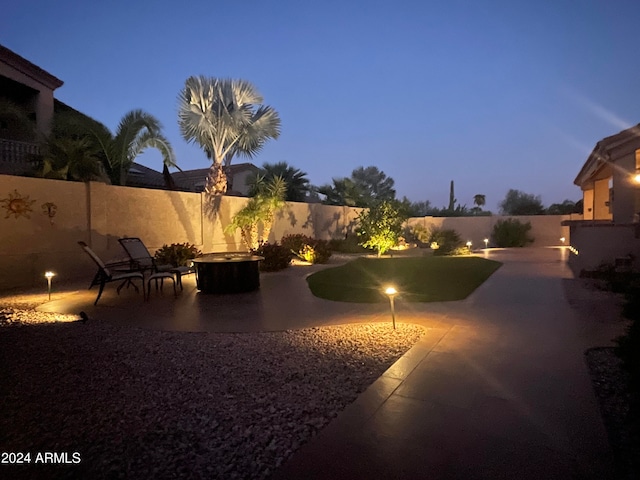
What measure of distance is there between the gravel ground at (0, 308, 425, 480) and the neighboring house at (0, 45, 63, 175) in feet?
40.3

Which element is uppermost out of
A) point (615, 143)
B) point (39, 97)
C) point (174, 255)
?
point (39, 97)

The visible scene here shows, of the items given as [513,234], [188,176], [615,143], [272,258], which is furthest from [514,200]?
[272,258]

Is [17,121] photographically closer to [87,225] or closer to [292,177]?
[87,225]

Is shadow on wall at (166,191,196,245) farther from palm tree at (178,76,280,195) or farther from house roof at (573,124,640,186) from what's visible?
house roof at (573,124,640,186)

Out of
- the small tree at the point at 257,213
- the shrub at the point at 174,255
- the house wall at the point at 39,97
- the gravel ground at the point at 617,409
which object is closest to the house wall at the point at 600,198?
the small tree at the point at 257,213

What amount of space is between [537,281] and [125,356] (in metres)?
9.02

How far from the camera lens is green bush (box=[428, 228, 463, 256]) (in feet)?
59.4

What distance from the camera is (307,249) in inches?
601

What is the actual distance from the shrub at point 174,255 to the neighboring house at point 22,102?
21.2ft

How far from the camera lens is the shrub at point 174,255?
38.6 ft

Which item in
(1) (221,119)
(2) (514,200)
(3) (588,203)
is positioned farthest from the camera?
(2) (514,200)

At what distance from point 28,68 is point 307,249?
1333 cm

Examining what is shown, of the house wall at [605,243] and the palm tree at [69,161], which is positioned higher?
the palm tree at [69,161]

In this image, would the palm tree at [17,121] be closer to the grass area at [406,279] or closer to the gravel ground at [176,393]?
Result: the gravel ground at [176,393]
